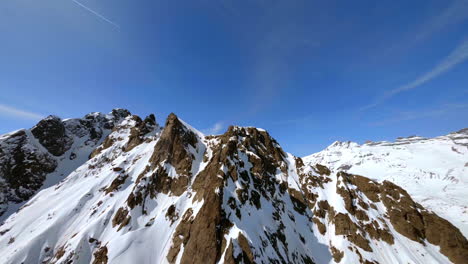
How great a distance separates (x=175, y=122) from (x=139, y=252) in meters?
57.1

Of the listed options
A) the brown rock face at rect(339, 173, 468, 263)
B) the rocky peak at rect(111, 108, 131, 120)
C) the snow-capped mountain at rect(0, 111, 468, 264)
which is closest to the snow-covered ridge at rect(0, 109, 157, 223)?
the snow-capped mountain at rect(0, 111, 468, 264)

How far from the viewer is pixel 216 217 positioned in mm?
50125

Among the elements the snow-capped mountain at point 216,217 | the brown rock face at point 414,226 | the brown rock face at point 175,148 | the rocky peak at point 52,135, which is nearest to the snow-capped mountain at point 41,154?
the rocky peak at point 52,135

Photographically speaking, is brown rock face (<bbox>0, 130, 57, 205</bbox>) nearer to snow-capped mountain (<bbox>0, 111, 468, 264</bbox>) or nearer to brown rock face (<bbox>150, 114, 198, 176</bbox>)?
snow-capped mountain (<bbox>0, 111, 468, 264</bbox>)

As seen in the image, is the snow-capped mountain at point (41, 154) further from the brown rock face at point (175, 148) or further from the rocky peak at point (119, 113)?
the brown rock face at point (175, 148)

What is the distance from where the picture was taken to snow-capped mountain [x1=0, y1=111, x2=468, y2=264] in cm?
5100

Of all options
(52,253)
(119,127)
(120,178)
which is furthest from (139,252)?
(119,127)

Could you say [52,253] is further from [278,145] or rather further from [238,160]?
[278,145]

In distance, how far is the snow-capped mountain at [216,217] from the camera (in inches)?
2008

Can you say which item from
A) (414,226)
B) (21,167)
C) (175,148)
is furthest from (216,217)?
(21,167)

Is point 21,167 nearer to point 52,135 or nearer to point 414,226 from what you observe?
point 52,135

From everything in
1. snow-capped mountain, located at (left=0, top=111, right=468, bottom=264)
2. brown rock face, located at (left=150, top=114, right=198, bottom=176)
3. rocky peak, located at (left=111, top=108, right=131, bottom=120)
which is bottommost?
snow-capped mountain, located at (left=0, top=111, right=468, bottom=264)

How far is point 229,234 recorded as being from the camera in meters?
47.8

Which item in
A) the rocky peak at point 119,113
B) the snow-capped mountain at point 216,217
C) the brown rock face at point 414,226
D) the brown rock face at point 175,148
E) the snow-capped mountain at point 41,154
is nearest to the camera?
the snow-capped mountain at point 216,217
